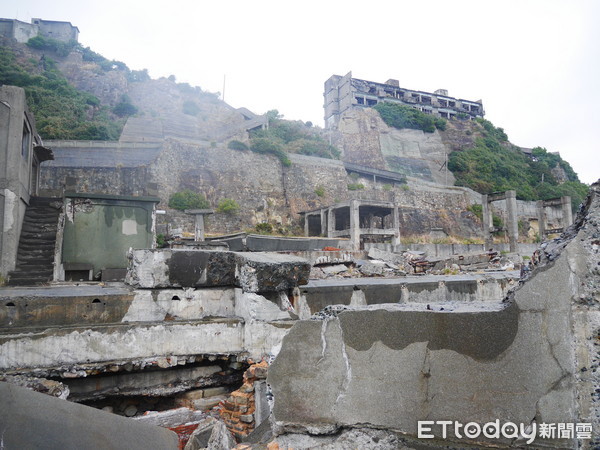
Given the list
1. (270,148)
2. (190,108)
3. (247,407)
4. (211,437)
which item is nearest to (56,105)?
(270,148)

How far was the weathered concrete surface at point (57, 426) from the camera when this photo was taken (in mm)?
2283

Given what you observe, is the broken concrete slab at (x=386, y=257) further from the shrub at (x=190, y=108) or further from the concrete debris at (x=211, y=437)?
the shrub at (x=190, y=108)

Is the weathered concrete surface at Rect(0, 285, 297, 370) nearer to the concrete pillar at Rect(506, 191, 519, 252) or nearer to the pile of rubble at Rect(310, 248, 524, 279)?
the pile of rubble at Rect(310, 248, 524, 279)

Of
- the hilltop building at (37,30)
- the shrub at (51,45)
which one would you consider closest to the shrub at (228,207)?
the shrub at (51,45)

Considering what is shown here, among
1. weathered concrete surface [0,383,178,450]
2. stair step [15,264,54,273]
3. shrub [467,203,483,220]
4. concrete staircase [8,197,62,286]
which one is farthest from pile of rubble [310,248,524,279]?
shrub [467,203,483,220]

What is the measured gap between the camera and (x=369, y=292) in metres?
5.97

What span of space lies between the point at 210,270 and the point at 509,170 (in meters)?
55.8

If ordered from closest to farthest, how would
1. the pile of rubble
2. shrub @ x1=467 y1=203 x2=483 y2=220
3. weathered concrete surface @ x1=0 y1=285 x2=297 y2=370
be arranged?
1. weathered concrete surface @ x1=0 y1=285 x2=297 y2=370
2. the pile of rubble
3. shrub @ x1=467 y1=203 x2=483 y2=220

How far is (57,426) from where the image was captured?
242 cm

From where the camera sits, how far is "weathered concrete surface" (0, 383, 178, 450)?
7.49ft

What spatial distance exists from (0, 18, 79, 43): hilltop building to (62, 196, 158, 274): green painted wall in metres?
58.1

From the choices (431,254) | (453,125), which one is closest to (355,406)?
(431,254)

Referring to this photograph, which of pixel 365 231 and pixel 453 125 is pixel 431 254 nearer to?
pixel 365 231

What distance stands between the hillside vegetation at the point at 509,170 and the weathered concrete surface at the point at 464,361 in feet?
167
